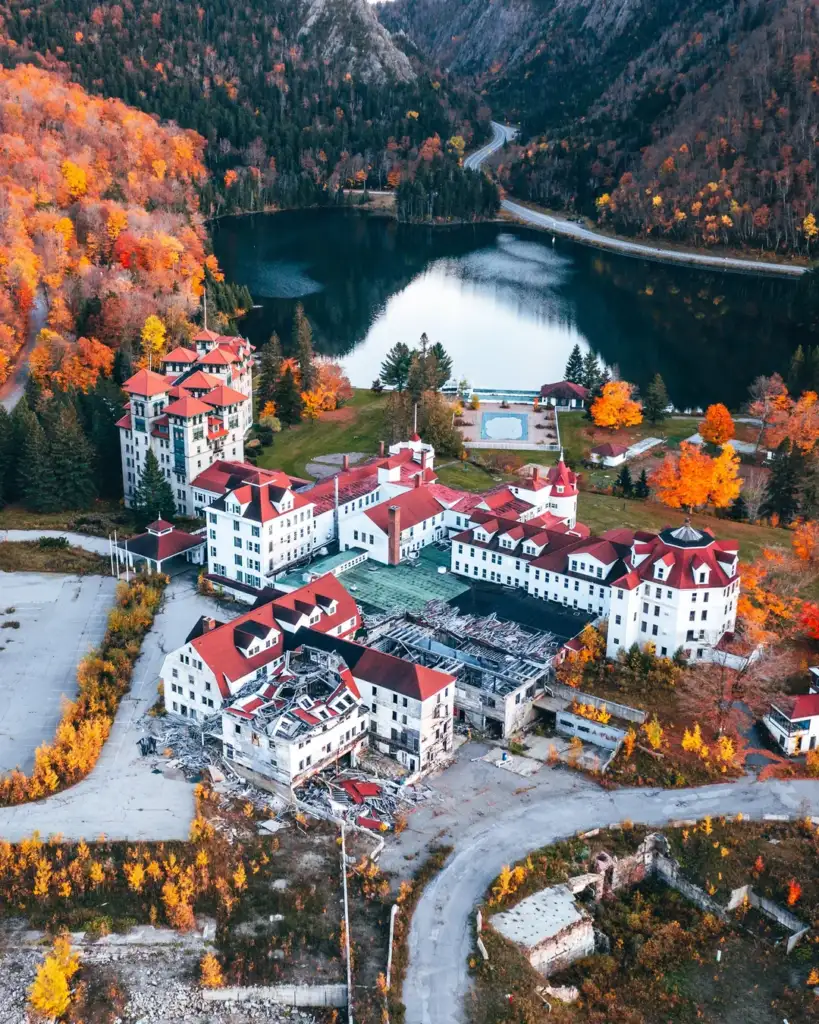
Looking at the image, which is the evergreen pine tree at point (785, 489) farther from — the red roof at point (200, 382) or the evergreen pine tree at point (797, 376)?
the red roof at point (200, 382)

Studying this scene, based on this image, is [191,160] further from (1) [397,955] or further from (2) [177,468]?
(1) [397,955]

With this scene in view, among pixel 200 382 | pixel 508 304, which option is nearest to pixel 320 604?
pixel 200 382

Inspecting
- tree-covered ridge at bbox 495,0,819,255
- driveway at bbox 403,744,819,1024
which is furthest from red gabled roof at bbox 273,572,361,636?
tree-covered ridge at bbox 495,0,819,255

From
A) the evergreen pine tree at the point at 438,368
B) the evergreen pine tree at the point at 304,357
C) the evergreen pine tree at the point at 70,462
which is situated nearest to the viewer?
the evergreen pine tree at the point at 70,462

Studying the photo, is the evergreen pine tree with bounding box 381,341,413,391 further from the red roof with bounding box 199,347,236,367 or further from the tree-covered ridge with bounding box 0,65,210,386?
the red roof with bounding box 199,347,236,367

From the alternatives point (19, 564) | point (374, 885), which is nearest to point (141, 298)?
point (19, 564)

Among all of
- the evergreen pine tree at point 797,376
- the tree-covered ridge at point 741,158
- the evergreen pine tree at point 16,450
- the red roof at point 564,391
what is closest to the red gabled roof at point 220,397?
the evergreen pine tree at point 16,450
